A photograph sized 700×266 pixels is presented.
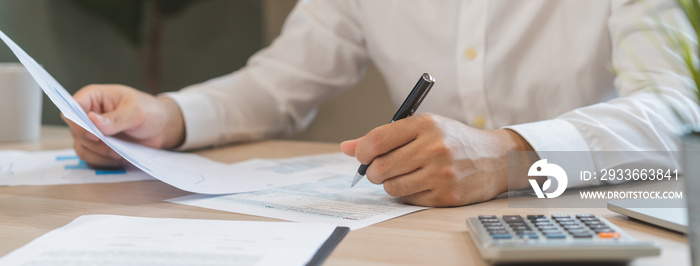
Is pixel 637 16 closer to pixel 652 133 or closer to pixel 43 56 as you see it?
pixel 652 133

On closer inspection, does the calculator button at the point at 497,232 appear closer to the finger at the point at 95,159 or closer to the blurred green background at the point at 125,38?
the finger at the point at 95,159

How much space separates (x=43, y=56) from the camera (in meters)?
1.70

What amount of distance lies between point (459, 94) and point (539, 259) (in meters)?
0.73

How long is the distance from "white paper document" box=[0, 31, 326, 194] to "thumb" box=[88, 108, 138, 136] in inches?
1.4

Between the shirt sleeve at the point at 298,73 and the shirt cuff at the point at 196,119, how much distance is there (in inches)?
2.5

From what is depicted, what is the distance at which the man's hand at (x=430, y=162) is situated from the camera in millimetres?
605

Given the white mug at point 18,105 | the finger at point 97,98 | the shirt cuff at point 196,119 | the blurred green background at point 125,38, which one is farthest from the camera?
the blurred green background at point 125,38

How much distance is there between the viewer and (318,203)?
0.63 metres

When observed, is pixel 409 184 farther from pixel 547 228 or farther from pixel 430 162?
pixel 547 228

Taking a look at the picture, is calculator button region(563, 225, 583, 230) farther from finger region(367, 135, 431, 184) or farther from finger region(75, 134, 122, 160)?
finger region(75, 134, 122, 160)

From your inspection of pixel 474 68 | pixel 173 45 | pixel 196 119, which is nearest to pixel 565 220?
pixel 474 68

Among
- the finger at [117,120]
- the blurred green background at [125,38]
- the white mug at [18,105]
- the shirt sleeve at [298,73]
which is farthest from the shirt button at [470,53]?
the blurred green background at [125,38]

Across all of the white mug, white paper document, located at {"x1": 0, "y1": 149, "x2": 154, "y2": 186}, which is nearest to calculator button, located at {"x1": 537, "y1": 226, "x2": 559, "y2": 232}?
white paper document, located at {"x1": 0, "y1": 149, "x2": 154, "y2": 186}

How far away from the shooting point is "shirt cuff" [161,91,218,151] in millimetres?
1047
